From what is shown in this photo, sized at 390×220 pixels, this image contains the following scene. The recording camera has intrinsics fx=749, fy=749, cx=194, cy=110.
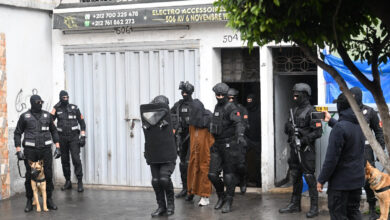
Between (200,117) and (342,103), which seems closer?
(342,103)

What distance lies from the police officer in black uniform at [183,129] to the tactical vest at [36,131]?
222 centimetres

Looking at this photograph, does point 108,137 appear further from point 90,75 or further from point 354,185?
point 354,185

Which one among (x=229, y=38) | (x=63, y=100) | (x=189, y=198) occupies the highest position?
(x=229, y=38)

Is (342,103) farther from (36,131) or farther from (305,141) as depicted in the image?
(36,131)

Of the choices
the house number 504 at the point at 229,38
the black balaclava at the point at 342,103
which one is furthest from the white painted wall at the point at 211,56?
the black balaclava at the point at 342,103

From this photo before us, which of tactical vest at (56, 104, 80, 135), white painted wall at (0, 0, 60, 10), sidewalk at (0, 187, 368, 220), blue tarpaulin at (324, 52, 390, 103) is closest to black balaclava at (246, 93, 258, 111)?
sidewalk at (0, 187, 368, 220)

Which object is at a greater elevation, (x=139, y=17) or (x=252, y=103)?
(x=139, y=17)

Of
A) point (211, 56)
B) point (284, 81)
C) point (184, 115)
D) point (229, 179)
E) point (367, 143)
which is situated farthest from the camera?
point (284, 81)

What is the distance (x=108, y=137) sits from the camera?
15195 mm

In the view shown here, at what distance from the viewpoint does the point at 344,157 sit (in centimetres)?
854

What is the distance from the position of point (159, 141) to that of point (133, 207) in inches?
72.8

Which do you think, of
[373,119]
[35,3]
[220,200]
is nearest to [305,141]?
[373,119]

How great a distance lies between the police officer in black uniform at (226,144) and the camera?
11820 mm

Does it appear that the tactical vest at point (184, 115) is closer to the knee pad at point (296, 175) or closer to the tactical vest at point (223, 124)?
the tactical vest at point (223, 124)
